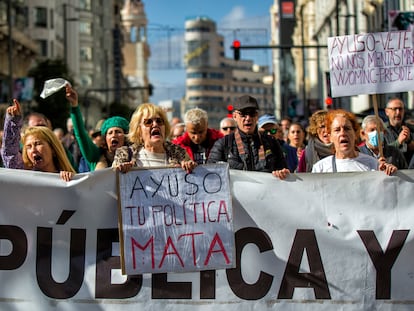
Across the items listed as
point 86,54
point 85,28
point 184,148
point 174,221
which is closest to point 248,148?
point 184,148

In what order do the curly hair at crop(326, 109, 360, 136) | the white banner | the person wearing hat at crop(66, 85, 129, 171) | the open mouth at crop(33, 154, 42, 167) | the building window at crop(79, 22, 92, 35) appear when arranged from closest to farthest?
the white banner
the open mouth at crop(33, 154, 42, 167)
the curly hair at crop(326, 109, 360, 136)
the person wearing hat at crop(66, 85, 129, 171)
the building window at crop(79, 22, 92, 35)

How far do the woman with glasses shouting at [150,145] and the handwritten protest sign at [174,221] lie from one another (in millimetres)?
301

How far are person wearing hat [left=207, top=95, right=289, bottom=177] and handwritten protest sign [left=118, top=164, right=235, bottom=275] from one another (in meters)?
0.92

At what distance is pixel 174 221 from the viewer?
5520 mm

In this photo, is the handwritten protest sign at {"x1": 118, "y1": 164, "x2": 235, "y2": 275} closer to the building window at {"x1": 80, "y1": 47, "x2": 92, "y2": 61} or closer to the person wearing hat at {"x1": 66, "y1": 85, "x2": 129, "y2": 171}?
the person wearing hat at {"x1": 66, "y1": 85, "x2": 129, "y2": 171}

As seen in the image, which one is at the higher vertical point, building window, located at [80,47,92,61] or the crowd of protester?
building window, located at [80,47,92,61]

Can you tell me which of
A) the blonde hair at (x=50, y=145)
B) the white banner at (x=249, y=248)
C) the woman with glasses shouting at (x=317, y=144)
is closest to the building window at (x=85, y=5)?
the woman with glasses shouting at (x=317, y=144)

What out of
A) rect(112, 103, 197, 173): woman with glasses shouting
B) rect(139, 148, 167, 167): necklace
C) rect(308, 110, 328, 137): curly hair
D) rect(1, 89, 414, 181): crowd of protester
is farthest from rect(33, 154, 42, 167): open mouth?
rect(308, 110, 328, 137): curly hair

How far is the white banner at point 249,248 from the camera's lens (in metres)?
5.47

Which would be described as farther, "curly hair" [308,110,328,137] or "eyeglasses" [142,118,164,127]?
"curly hair" [308,110,328,137]

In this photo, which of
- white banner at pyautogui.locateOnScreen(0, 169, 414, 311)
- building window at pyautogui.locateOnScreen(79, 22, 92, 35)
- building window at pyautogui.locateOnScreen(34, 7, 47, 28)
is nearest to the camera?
white banner at pyautogui.locateOnScreen(0, 169, 414, 311)

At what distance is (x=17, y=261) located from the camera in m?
5.57

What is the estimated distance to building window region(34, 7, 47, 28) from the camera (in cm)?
6544

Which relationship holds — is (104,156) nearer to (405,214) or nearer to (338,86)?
(338,86)
